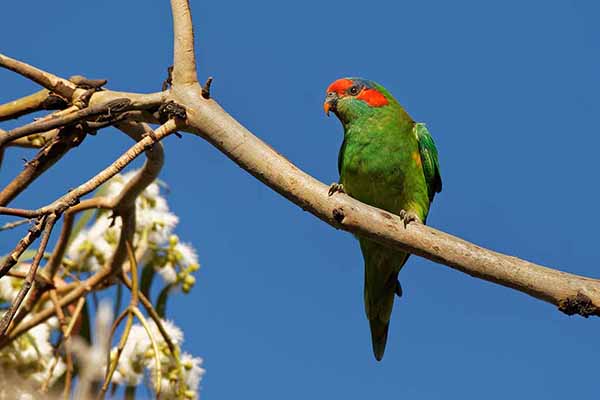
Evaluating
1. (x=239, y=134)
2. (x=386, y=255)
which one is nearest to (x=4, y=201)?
(x=239, y=134)

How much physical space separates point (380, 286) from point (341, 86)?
116 centimetres

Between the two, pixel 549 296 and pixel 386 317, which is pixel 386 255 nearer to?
pixel 386 317

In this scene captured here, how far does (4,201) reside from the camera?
2934 mm

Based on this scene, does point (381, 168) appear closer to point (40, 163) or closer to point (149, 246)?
point (149, 246)

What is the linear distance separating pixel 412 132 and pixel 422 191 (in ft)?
1.34

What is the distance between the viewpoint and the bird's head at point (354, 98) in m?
4.71

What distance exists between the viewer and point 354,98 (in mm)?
4801

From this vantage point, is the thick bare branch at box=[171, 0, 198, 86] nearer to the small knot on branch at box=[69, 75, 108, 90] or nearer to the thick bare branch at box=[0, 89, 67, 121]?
the small knot on branch at box=[69, 75, 108, 90]

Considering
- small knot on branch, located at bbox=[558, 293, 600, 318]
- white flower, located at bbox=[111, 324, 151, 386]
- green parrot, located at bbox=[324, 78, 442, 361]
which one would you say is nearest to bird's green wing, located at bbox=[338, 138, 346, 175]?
green parrot, located at bbox=[324, 78, 442, 361]

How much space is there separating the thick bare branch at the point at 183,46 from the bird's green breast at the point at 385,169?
169 cm

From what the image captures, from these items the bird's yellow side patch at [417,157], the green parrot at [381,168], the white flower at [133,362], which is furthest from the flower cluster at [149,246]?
the bird's yellow side patch at [417,157]

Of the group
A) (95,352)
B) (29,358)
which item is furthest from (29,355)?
(95,352)

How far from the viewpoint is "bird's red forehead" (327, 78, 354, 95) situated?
4852mm

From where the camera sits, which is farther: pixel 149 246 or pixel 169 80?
pixel 149 246
